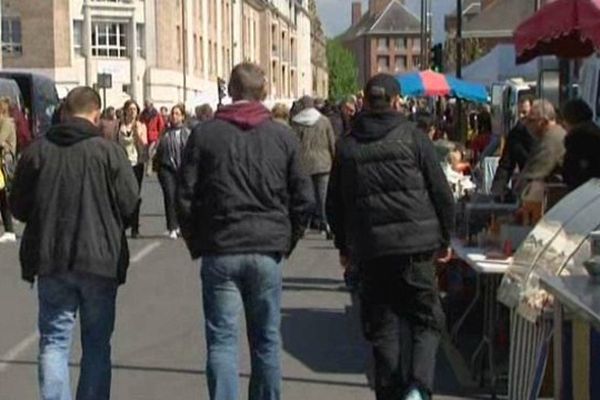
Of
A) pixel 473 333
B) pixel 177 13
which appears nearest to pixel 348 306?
pixel 473 333

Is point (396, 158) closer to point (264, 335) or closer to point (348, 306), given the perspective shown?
point (264, 335)

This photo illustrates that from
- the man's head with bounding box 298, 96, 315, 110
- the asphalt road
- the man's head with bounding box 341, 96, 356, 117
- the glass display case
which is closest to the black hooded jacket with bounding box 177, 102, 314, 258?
the glass display case

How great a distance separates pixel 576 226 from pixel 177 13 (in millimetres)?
A: 79063

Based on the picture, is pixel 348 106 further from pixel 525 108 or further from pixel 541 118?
pixel 541 118

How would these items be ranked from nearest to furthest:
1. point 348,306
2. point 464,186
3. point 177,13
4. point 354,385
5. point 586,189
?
point 586,189 < point 354,385 < point 348,306 < point 464,186 < point 177,13

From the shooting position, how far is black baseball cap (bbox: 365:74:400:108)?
332 inches

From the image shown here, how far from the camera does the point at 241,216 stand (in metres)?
7.90

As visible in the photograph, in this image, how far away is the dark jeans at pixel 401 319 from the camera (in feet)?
27.5

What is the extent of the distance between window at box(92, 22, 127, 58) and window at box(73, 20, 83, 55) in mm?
787

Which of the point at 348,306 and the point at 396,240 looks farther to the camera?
the point at 348,306

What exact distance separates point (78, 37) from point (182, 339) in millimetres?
67344

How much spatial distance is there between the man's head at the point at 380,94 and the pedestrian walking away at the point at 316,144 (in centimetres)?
994

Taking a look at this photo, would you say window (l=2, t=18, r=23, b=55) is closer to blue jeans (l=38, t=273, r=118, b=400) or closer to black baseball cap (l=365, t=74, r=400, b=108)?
black baseball cap (l=365, t=74, r=400, b=108)

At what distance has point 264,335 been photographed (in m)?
8.05
